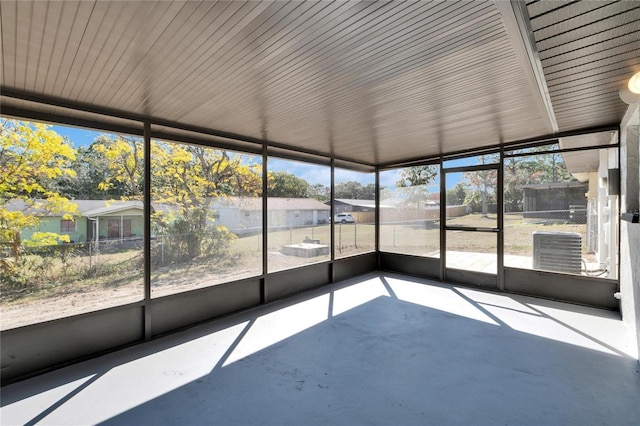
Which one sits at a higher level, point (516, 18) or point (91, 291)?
point (516, 18)

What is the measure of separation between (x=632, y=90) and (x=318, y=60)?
2.74 meters

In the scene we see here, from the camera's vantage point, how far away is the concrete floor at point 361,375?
2.10 metres

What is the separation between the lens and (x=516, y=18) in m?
1.71

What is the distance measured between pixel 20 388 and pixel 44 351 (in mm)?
359

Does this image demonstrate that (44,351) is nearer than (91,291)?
A: Yes

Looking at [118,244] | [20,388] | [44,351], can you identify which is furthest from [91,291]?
[20,388]

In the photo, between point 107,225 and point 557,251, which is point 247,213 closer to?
point 107,225

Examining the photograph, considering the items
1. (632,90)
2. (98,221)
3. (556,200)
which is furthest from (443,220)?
(98,221)

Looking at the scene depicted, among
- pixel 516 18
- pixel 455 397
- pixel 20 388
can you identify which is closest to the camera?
pixel 516 18

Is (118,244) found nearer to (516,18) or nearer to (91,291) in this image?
(91,291)

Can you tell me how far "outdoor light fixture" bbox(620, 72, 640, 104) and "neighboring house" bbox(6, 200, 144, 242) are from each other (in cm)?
505

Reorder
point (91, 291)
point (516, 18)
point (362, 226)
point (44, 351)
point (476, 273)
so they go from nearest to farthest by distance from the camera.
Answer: point (516, 18), point (44, 351), point (91, 291), point (476, 273), point (362, 226)

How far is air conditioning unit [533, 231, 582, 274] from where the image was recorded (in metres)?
4.47

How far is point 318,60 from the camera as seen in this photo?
87.6 inches
